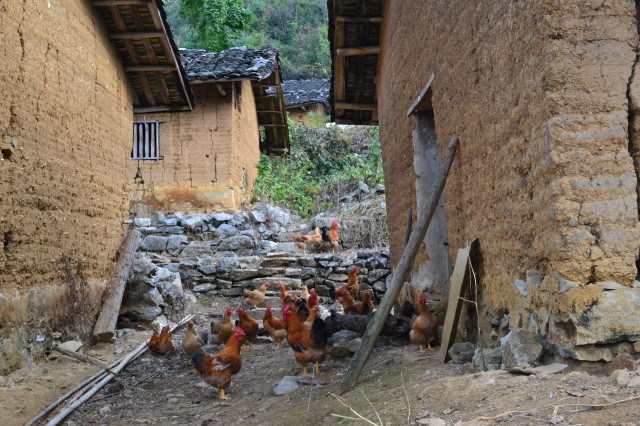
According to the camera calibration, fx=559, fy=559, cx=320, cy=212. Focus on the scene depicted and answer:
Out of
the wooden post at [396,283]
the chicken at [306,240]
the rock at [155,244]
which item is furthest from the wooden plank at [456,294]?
the rock at [155,244]

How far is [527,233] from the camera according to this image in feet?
11.8

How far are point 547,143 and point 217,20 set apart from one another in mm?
22069

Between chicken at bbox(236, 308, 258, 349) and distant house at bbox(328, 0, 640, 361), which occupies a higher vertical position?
distant house at bbox(328, 0, 640, 361)

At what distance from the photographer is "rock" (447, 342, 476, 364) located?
436 centimetres

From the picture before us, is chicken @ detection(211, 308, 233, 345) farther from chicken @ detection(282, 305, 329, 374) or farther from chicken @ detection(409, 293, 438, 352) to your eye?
chicken @ detection(409, 293, 438, 352)

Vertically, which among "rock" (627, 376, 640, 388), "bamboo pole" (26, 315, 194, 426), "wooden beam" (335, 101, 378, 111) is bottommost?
"bamboo pole" (26, 315, 194, 426)

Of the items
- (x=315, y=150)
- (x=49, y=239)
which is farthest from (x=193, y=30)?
(x=49, y=239)

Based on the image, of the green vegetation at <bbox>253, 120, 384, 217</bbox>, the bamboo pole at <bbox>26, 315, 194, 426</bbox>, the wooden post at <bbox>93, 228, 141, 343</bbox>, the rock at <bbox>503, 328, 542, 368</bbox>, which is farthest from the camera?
the green vegetation at <bbox>253, 120, 384, 217</bbox>

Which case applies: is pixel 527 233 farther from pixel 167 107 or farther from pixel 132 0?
pixel 167 107

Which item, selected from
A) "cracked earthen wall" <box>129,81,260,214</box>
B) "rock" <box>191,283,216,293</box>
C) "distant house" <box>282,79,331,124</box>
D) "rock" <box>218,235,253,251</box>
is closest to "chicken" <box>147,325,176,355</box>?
"rock" <box>191,283,216,293</box>

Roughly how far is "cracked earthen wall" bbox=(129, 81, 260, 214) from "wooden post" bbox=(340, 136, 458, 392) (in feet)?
31.8

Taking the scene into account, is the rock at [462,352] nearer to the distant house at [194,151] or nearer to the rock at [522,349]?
the rock at [522,349]

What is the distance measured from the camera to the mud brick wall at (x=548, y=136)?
10.1 ft

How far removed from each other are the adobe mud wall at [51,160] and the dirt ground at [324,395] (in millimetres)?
694
